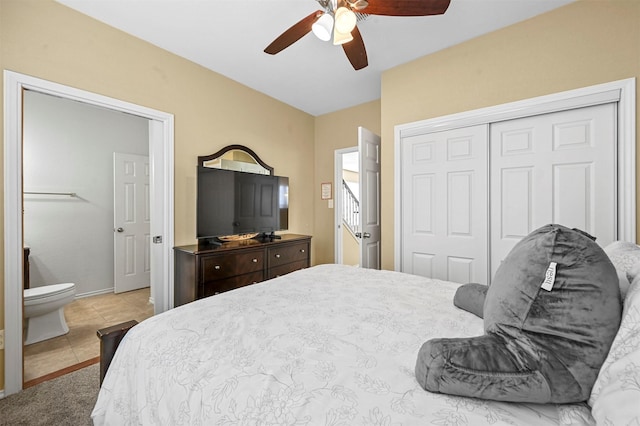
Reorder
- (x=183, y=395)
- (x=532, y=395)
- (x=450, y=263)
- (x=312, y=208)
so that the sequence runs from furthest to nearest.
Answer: (x=312, y=208) → (x=450, y=263) → (x=183, y=395) → (x=532, y=395)

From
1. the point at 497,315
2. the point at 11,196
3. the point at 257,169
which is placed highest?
the point at 257,169

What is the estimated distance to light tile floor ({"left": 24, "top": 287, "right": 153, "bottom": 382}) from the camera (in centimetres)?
217

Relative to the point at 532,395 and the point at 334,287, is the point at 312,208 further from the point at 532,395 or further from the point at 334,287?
the point at 532,395

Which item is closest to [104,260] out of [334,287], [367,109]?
[334,287]

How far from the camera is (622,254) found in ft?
3.34

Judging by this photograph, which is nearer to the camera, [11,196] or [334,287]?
[334,287]

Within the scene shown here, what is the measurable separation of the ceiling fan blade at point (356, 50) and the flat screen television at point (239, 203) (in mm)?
1696

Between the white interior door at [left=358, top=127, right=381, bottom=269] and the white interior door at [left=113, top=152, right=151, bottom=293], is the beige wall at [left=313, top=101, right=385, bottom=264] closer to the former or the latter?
the white interior door at [left=358, top=127, right=381, bottom=269]

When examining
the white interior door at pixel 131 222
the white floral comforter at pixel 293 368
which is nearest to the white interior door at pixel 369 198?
the white floral comforter at pixel 293 368

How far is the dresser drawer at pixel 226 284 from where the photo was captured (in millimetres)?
2459

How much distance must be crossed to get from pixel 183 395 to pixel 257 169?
9.67 ft

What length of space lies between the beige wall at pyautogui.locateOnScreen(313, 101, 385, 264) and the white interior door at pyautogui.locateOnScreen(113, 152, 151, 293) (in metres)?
2.57

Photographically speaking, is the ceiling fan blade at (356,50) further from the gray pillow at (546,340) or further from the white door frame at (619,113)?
the gray pillow at (546,340)

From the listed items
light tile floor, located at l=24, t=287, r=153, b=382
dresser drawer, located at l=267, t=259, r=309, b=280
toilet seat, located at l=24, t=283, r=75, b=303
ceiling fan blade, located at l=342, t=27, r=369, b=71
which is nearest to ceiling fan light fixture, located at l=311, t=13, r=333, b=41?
ceiling fan blade, located at l=342, t=27, r=369, b=71
